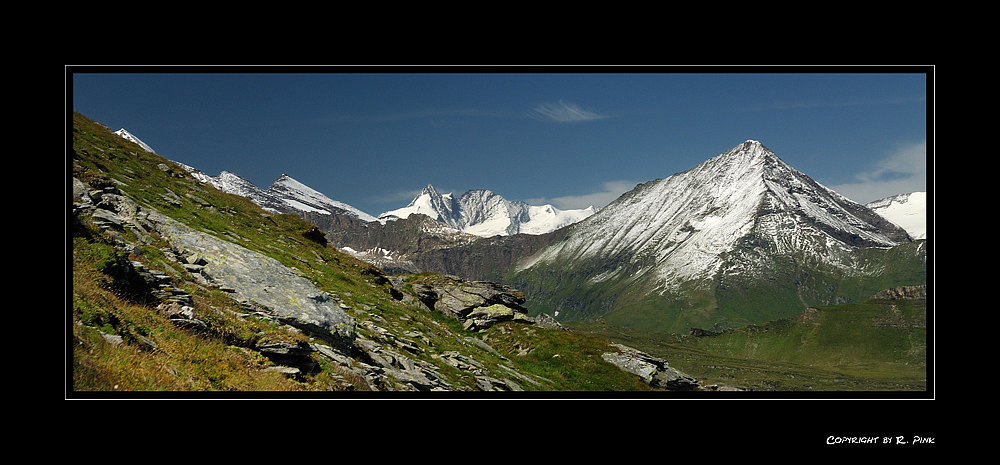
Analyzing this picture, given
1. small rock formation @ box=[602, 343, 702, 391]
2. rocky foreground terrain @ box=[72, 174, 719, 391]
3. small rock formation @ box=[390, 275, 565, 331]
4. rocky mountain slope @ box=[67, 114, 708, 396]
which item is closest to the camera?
rocky mountain slope @ box=[67, 114, 708, 396]

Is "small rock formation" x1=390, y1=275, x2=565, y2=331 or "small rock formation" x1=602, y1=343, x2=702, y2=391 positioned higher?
"small rock formation" x1=390, y1=275, x2=565, y2=331

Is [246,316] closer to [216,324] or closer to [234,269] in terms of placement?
[216,324]

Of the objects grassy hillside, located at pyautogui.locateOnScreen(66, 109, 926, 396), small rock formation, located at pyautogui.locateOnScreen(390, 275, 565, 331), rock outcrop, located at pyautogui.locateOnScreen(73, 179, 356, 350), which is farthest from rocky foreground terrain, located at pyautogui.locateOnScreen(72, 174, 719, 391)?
small rock formation, located at pyautogui.locateOnScreen(390, 275, 565, 331)

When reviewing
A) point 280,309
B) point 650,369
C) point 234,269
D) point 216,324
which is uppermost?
point 234,269

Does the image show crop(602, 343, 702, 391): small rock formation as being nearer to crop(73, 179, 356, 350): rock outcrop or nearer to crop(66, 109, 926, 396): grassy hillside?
crop(66, 109, 926, 396): grassy hillside

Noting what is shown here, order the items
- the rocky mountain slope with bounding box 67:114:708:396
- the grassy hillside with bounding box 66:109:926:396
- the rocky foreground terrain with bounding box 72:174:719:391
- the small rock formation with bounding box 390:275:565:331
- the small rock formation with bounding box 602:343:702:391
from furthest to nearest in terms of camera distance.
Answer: the small rock formation with bounding box 390:275:565:331, the small rock formation with bounding box 602:343:702:391, the rocky foreground terrain with bounding box 72:174:719:391, the rocky mountain slope with bounding box 67:114:708:396, the grassy hillside with bounding box 66:109:926:396

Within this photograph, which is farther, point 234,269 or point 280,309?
point 234,269

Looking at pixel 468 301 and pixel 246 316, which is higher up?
pixel 246 316

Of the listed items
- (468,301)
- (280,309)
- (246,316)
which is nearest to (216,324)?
(246,316)

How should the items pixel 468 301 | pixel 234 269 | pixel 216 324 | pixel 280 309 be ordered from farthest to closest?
pixel 468 301, pixel 234 269, pixel 280 309, pixel 216 324

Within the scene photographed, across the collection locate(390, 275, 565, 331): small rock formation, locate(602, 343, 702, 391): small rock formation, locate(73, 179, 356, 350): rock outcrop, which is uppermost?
locate(73, 179, 356, 350): rock outcrop

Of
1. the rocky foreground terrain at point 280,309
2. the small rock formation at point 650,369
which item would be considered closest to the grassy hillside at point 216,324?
the rocky foreground terrain at point 280,309

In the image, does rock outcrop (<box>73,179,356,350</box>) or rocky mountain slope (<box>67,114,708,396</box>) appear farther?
rock outcrop (<box>73,179,356,350</box>)
